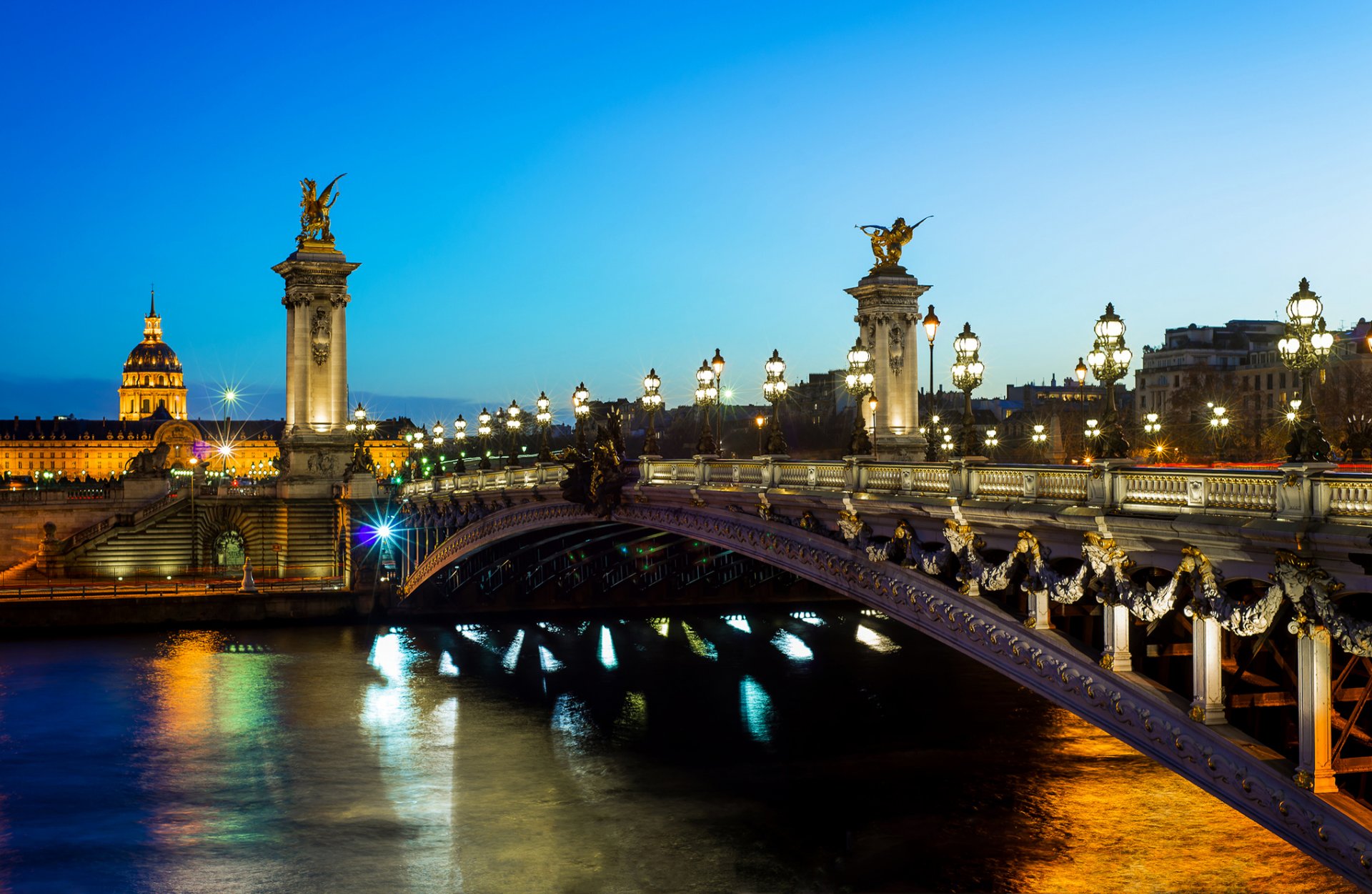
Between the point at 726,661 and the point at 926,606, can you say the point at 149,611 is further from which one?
the point at 926,606

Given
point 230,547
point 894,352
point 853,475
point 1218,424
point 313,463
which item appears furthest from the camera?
point 313,463

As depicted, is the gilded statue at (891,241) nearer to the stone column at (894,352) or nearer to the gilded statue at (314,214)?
the stone column at (894,352)

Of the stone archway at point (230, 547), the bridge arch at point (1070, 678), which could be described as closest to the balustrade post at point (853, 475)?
the bridge arch at point (1070, 678)

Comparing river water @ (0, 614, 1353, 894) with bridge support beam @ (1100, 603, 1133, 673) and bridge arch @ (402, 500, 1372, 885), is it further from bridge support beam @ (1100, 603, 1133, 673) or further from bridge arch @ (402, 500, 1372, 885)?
bridge support beam @ (1100, 603, 1133, 673)

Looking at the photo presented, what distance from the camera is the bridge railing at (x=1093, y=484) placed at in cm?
1488

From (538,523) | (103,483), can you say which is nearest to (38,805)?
(538,523)

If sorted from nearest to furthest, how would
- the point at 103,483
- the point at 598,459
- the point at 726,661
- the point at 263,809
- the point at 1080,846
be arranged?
the point at 1080,846 → the point at 263,809 → the point at 598,459 → the point at 726,661 → the point at 103,483

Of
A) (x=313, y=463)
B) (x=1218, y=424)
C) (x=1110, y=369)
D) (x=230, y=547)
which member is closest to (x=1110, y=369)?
(x=1110, y=369)

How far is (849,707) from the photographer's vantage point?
40688mm

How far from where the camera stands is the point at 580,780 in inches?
1289

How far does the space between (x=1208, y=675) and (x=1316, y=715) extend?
192cm

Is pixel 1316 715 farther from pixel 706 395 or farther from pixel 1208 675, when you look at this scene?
pixel 706 395

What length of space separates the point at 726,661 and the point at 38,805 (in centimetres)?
2419

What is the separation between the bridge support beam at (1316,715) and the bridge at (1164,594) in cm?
2
